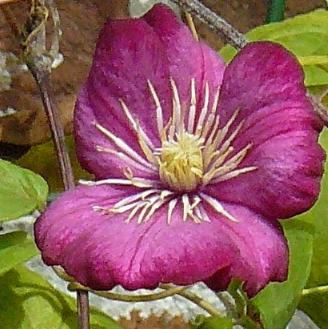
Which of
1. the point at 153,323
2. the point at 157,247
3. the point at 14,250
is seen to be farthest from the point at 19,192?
the point at 153,323

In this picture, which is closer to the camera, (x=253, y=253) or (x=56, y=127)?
(x=253, y=253)

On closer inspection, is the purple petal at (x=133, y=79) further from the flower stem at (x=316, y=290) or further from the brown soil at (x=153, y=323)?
the brown soil at (x=153, y=323)

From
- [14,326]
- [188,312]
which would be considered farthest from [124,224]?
[188,312]

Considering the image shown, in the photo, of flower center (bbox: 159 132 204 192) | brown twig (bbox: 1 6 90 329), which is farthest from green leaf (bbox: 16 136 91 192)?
flower center (bbox: 159 132 204 192)

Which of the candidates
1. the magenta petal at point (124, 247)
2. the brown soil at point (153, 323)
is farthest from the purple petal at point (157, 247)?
the brown soil at point (153, 323)

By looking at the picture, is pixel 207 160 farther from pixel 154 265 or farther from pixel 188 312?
pixel 188 312

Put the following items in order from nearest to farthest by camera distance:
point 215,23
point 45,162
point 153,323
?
point 215,23 → point 45,162 → point 153,323

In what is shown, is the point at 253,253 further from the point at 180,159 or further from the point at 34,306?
the point at 34,306

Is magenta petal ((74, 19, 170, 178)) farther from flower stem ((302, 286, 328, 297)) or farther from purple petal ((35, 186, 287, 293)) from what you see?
flower stem ((302, 286, 328, 297))
